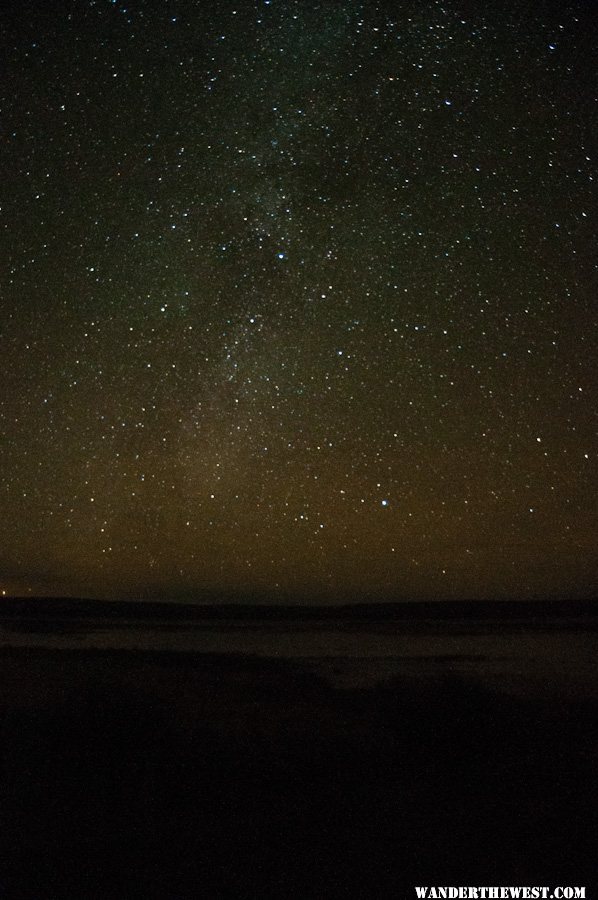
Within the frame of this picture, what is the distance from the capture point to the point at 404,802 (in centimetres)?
616

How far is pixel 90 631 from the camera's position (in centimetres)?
3166

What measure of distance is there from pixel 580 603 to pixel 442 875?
57.0 meters

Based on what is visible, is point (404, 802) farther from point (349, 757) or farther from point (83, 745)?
point (83, 745)

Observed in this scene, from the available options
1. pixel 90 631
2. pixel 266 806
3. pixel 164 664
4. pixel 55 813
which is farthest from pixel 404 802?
pixel 90 631

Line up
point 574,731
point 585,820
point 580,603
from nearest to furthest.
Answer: point 585,820, point 574,731, point 580,603

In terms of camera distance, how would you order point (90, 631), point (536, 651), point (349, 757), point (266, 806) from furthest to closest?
point (90, 631), point (536, 651), point (349, 757), point (266, 806)

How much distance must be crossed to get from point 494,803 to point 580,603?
5542 cm

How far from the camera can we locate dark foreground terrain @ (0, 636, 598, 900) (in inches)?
187

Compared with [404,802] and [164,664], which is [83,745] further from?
[164,664]

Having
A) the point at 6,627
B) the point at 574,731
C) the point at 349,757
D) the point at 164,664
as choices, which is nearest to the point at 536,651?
the point at 164,664

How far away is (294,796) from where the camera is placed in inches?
251

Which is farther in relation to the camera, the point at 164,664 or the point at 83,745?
the point at 164,664

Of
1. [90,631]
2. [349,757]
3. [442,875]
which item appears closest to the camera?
[442,875]

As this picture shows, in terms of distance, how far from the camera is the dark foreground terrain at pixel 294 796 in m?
4.76
